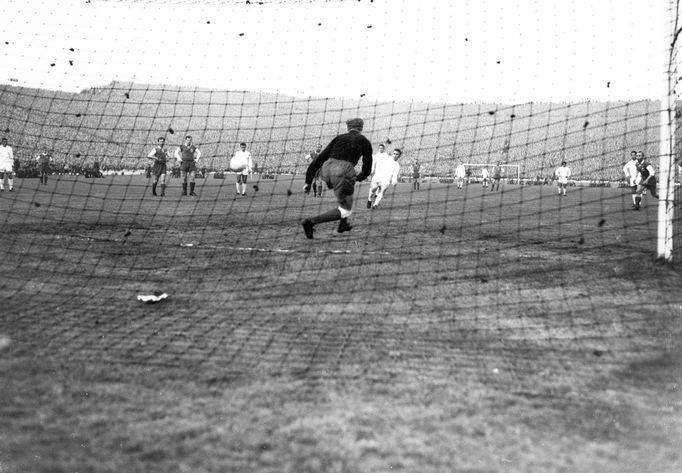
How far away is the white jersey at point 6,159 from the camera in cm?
2105

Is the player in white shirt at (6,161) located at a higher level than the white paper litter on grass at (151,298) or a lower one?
higher

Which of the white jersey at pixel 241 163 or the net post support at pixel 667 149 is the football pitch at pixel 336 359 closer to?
the net post support at pixel 667 149

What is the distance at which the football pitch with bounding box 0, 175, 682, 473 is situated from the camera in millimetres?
3055

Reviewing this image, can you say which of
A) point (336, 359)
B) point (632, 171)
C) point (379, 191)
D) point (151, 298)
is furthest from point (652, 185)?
point (336, 359)

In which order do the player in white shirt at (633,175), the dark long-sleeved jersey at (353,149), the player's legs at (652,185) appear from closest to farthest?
the dark long-sleeved jersey at (353,149) → the player's legs at (652,185) → the player in white shirt at (633,175)

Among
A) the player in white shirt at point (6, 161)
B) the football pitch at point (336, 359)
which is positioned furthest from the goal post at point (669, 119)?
the player in white shirt at point (6, 161)

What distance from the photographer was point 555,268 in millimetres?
8000

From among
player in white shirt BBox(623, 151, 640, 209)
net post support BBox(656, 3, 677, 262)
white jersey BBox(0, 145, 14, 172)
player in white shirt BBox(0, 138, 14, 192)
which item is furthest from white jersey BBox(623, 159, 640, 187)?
white jersey BBox(0, 145, 14, 172)

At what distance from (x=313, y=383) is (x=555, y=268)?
200 inches

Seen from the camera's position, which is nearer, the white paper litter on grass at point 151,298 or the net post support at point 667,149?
the white paper litter on grass at point 151,298

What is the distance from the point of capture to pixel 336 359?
4406 millimetres

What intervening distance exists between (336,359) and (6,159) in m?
20.7

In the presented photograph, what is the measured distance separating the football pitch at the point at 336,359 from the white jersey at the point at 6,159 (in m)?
13.5

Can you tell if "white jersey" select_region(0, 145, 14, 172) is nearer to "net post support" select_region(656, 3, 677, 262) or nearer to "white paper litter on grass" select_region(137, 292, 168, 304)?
"white paper litter on grass" select_region(137, 292, 168, 304)
